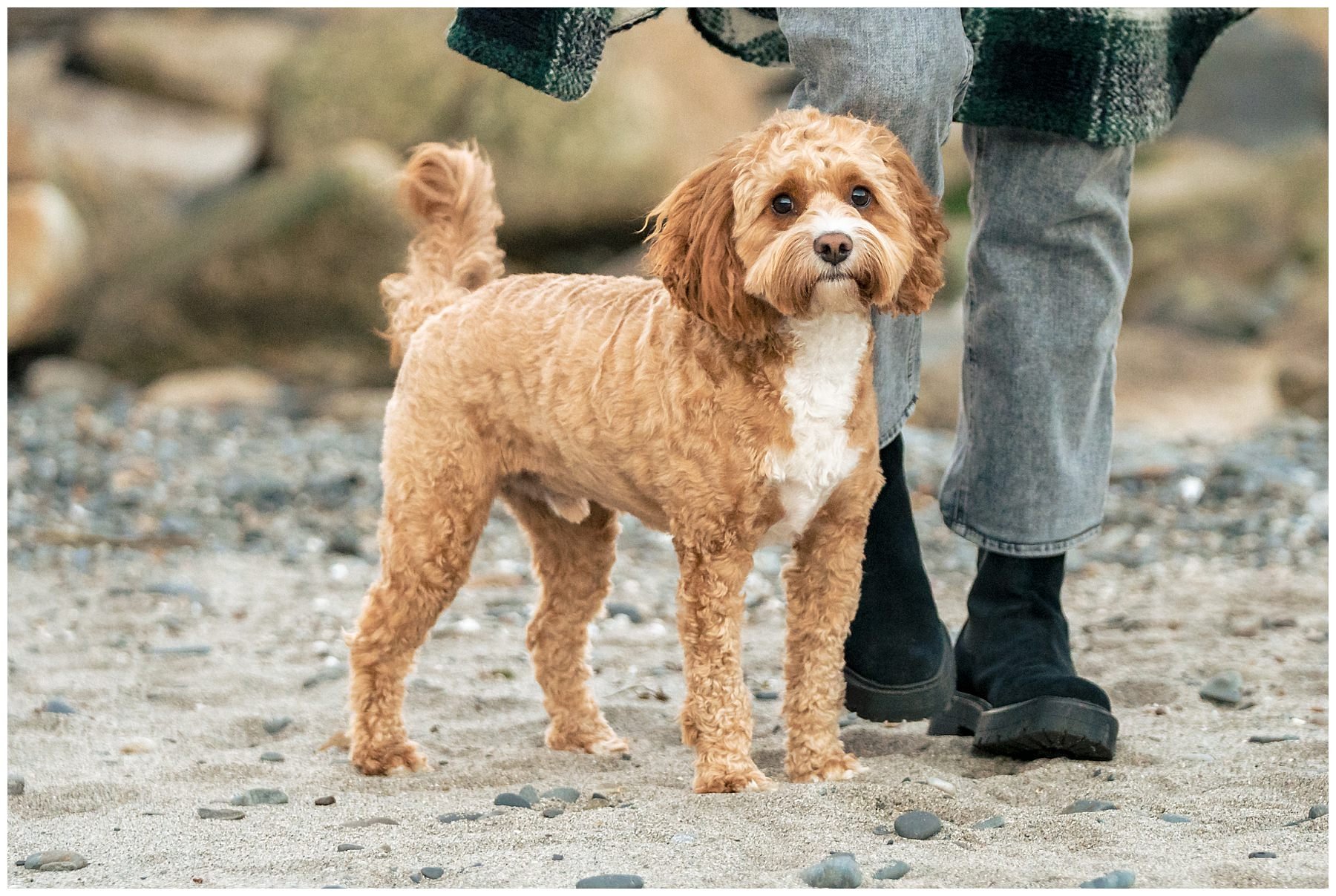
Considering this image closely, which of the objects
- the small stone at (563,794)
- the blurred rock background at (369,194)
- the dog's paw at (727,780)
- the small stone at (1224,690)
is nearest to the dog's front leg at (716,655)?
the dog's paw at (727,780)

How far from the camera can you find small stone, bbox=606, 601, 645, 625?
5566 mm

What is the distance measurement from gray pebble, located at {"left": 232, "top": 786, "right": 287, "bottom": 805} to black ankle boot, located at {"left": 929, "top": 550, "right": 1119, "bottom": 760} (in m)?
1.68

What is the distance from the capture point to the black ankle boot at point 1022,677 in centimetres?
362

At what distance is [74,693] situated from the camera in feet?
15.2

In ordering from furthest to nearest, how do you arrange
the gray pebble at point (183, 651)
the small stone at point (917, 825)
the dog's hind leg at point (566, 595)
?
the gray pebble at point (183, 651), the dog's hind leg at point (566, 595), the small stone at point (917, 825)

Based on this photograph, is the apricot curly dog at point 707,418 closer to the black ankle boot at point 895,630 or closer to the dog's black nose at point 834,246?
the dog's black nose at point 834,246

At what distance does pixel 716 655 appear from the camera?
3445 mm

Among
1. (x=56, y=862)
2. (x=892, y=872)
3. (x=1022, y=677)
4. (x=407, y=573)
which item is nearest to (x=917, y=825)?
(x=892, y=872)

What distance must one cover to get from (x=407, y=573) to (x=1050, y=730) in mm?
1640

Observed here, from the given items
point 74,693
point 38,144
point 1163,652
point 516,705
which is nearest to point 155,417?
point 38,144

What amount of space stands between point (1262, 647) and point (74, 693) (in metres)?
3.71

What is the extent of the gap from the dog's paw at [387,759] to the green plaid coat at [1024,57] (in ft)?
5.53

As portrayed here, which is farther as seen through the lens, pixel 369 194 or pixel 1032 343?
pixel 369 194

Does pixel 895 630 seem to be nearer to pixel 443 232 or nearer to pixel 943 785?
pixel 943 785
